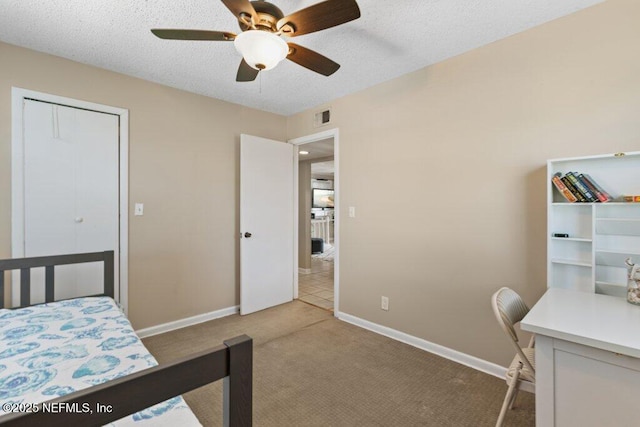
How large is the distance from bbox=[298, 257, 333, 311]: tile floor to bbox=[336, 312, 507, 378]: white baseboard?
552 mm

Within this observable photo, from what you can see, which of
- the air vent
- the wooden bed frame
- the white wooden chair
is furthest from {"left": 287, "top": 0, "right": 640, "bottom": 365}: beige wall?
the wooden bed frame

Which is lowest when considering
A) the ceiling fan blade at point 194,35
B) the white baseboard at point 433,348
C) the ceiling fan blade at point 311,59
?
the white baseboard at point 433,348

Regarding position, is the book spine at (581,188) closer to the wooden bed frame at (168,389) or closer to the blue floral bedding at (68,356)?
the wooden bed frame at (168,389)

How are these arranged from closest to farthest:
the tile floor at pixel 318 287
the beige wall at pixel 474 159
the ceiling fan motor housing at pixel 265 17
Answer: the ceiling fan motor housing at pixel 265 17 < the beige wall at pixel 474 159 < the tile floor at pixel 318 287

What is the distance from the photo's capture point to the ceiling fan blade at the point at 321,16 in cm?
131

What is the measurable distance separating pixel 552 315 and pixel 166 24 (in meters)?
2.73

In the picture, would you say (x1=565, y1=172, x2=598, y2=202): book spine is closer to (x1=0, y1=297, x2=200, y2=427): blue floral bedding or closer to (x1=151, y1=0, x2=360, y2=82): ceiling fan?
(x1=151, y1=0, x2=360, y2=82): ceiling fan

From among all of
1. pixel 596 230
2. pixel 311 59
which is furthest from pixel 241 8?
pixel 596 230

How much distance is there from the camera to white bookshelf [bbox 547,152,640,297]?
1626 millimetres


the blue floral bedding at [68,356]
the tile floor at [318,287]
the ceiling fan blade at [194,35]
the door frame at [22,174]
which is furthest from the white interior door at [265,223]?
the ceiling fan blade at [194,35]

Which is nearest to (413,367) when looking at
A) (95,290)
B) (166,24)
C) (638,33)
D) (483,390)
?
(483,390)

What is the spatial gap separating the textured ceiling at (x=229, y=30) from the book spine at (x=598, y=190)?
1.04 metres

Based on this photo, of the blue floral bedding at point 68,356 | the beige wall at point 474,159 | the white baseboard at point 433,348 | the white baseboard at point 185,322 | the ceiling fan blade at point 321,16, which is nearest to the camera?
the blue floral bedding at point 68,356

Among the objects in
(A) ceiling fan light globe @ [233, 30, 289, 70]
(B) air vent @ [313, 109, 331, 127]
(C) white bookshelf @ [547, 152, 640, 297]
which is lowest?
(C) white bookshelf @ [547, 152, 640, 297]
